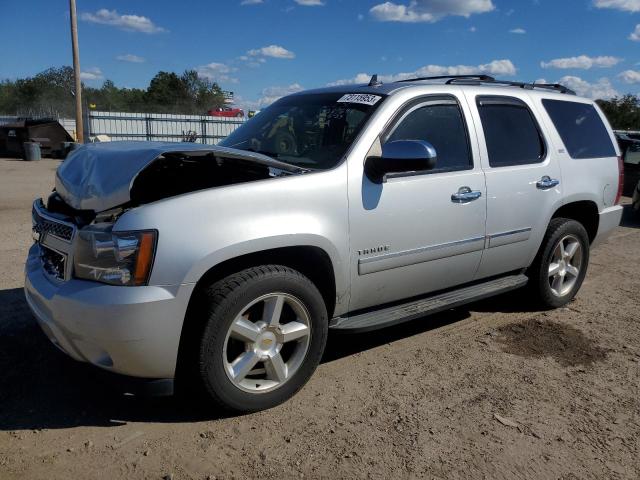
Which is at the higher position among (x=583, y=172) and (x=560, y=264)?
(x=583, y=172)

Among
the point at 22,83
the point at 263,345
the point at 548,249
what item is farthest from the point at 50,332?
the point at 22,83

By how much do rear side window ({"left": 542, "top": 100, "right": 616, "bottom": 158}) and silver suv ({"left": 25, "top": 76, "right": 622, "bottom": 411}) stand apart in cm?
17

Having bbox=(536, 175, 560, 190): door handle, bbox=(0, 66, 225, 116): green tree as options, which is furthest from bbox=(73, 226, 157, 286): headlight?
bbox=(0, 66, 225, 116): green tree

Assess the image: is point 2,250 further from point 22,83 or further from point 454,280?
point 22,83

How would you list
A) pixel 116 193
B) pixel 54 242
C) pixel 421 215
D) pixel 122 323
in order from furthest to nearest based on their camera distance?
pixel 421 215 < pixel 54 242 < pixel 116 193 < pixel 122 323

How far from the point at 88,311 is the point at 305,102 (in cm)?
234

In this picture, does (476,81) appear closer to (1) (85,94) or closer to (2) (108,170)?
(2) (108,170)

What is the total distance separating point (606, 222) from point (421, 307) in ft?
8.24

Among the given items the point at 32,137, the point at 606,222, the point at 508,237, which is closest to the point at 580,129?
the point at 606,222

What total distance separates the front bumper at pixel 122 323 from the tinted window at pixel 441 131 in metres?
1.83

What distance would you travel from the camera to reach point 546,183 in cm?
434

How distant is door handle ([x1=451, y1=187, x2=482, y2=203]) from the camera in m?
3.67

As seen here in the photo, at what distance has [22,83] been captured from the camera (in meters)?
51.7

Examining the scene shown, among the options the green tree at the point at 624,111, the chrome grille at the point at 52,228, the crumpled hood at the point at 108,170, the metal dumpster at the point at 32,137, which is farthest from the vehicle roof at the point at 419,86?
the green tree at the point at 624,111
